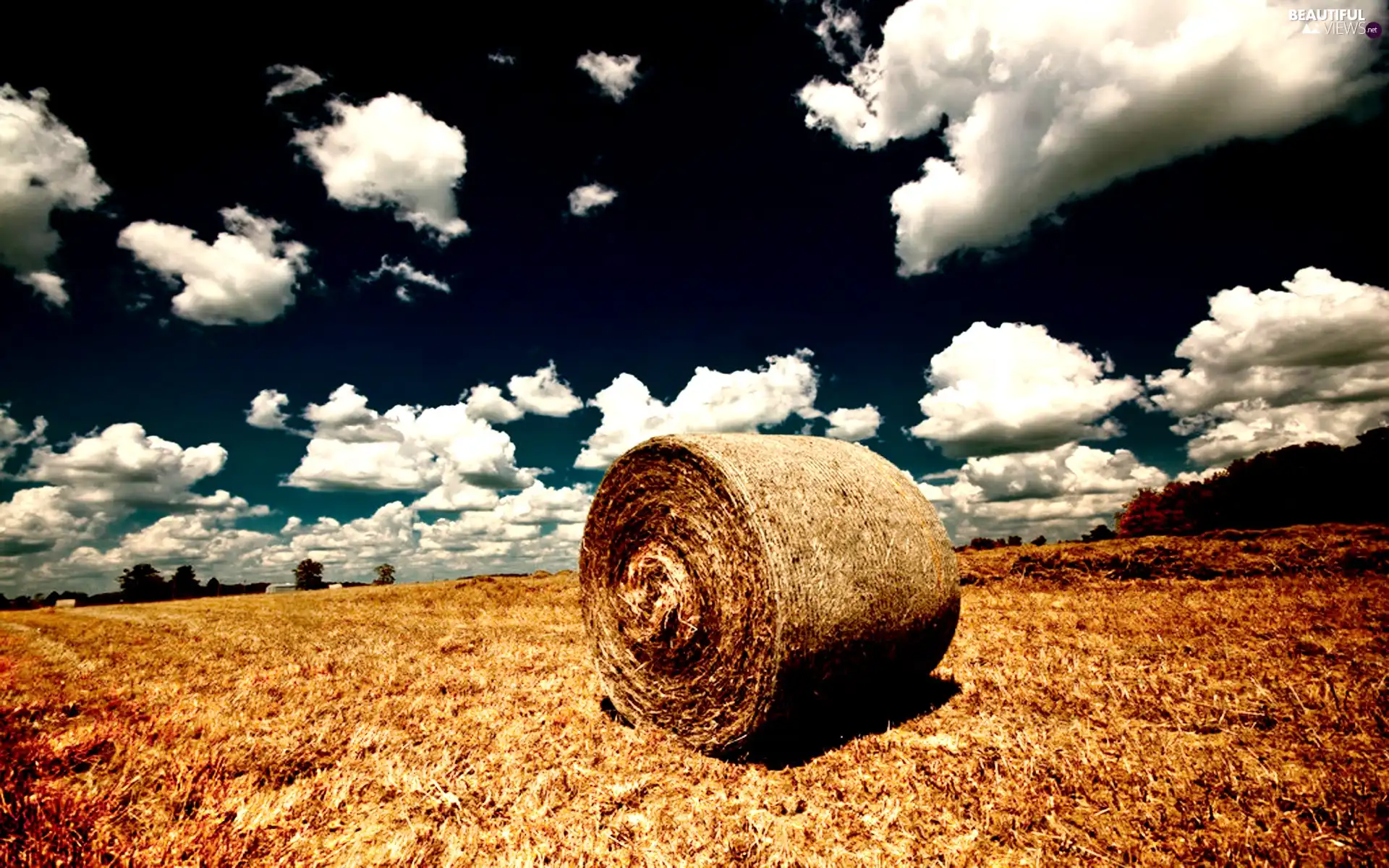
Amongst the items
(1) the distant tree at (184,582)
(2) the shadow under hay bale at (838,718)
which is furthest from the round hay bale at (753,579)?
(1) the distant tree at (184,582)

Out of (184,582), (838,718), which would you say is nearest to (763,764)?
(838,718)

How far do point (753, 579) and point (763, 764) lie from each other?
1481mm

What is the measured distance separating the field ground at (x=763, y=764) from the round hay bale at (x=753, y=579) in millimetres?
534

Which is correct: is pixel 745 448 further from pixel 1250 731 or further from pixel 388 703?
pixel 388 703

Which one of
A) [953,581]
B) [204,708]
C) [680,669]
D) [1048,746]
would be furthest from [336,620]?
[1048,746]

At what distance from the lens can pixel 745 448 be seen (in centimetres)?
A: 572

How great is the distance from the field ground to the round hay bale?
21.0 inches

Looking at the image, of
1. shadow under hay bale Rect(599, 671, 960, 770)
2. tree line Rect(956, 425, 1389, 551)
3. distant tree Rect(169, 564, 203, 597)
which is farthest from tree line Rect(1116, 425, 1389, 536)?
distant tree Rect(169, 564, 203, 597)

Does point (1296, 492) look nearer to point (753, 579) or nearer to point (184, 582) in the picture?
point (753, 579)

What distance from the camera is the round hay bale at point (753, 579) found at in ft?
16.6

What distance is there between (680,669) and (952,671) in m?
3.51

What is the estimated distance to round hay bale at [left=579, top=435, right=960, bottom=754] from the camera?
5.07 m

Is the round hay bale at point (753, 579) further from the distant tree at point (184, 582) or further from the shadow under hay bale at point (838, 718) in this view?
the distant tree at point (184, 582)

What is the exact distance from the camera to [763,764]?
5.08 m
